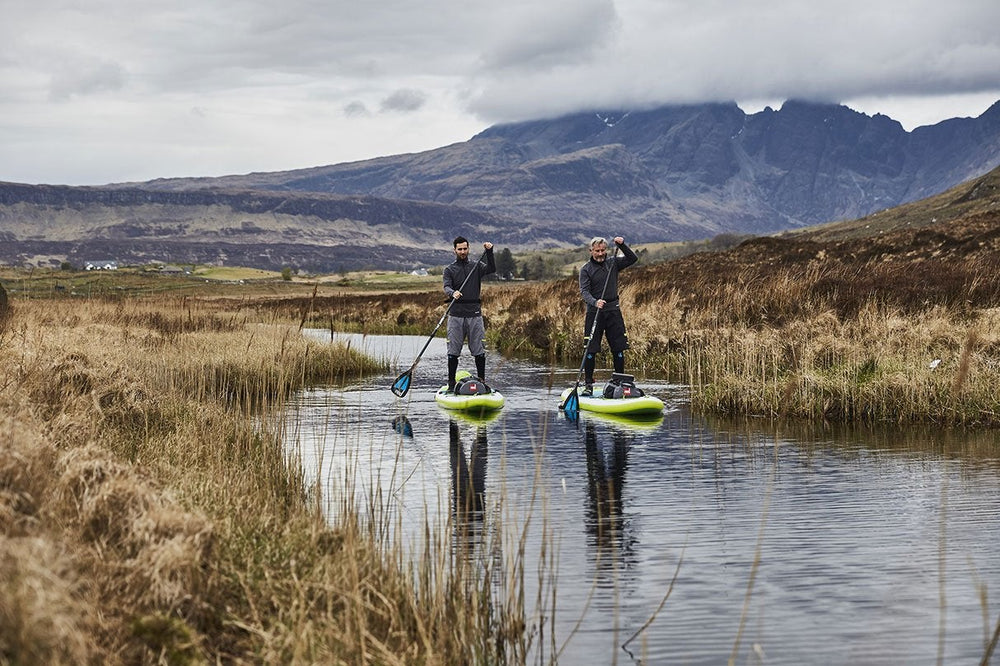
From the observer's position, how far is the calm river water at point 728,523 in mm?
7945

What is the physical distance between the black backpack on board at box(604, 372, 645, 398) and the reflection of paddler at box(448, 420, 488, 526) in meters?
2.51

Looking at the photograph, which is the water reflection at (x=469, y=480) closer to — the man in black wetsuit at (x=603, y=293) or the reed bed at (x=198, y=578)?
the reed bed at (x=198, y=578)

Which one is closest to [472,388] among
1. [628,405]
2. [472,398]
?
[472,398]

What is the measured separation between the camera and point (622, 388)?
19828 mm

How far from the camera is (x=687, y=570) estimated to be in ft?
31.8

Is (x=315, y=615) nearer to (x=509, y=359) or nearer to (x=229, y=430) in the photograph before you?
(x=229, y=430)

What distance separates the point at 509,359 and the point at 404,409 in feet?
44.9

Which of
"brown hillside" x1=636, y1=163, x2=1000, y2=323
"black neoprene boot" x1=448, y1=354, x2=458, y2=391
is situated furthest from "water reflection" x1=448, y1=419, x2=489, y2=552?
"brown hillside" x1=636, y1=163, x2=1000, y2=323

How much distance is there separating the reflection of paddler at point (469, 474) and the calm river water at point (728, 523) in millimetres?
74

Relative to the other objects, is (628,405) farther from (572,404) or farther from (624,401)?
(572,404)

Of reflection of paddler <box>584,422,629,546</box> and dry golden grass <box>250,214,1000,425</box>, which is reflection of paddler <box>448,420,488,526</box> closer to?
reflection of paddler <box>584,422,629,546</box>

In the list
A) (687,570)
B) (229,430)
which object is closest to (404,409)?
(229,430)

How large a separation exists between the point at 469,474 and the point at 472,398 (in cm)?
637

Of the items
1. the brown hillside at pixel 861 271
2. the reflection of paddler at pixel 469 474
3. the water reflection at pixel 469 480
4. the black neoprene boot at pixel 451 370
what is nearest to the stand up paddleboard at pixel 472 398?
the black neoprene boot at pixel 451 370
